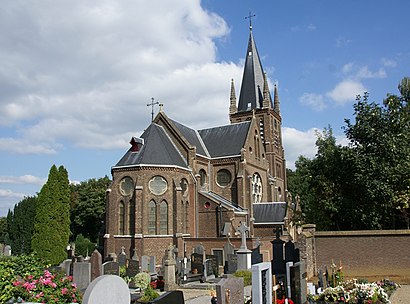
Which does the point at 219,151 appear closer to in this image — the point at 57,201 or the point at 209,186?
the point at 209,186

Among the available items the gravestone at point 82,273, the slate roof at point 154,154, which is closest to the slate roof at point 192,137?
the slate roof at point 154,154

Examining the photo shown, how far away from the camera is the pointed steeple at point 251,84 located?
4603cm

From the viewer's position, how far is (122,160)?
96.6 feet

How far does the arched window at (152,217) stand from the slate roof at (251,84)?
21962mm

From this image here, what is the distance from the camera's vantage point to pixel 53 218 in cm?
2808

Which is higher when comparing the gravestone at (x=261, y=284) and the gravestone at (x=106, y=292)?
the gravestone at (x=106, y=292)

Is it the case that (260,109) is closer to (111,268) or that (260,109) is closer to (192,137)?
(192,137)

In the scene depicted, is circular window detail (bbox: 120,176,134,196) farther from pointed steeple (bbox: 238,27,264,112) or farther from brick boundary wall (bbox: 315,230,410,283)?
pointed steeple (bbox: 238,27,264,112)

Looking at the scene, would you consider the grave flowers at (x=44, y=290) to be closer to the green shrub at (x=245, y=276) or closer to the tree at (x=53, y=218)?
the green shrub at (x=245, y=276)

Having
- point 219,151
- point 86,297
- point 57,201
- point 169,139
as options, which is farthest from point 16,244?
point 86,297

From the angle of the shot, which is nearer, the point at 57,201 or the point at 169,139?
the point at 57,201

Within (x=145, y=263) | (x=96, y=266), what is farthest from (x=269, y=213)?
(x=96, y=266)

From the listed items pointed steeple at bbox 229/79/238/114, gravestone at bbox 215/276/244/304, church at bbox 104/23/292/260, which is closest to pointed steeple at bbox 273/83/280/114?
pointed steeple at bbox 229/79/238/114

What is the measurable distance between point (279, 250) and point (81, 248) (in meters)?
29.8
